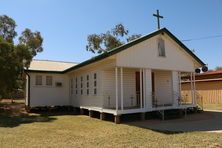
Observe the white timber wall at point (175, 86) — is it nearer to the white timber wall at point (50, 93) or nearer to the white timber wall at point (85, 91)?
the white timber wall at point (85, 91)

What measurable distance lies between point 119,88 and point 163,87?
3.56 meters

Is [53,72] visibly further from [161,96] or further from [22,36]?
[22,36]

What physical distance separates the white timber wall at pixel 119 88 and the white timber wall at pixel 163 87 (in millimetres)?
1854

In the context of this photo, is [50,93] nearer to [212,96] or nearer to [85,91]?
[85,91]

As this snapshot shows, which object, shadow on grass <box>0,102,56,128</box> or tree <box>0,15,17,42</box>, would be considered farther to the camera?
tree <box>0,15,17,42</box>

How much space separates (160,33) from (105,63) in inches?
151

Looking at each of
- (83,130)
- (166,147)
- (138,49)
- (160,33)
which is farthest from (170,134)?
(160,33)

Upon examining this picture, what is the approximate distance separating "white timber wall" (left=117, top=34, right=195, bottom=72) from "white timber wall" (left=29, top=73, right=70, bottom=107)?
897 centimetres

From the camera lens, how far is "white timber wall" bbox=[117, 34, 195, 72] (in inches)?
569

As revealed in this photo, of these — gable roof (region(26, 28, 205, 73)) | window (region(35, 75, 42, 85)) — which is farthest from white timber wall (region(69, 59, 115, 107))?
window (region(35, 75, 42, 85))

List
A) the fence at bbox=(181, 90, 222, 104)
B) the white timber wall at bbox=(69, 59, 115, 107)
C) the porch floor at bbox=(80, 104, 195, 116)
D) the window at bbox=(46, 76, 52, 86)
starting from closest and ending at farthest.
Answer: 1. the porch floor at bbox=(80, 104, 195, 116)
2. the white timber wall at bbox=(69, 59, 115, 107)
3. the window at bbox=(46, 76, 52, 86)
4. the fence at bbox=(181, 90, 222, 104)

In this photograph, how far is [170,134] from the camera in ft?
33.6

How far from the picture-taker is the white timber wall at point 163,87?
57.9 feet

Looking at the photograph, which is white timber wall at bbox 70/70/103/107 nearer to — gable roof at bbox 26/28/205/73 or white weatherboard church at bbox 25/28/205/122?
white weatherboard church at bbox 25/28/205/122
